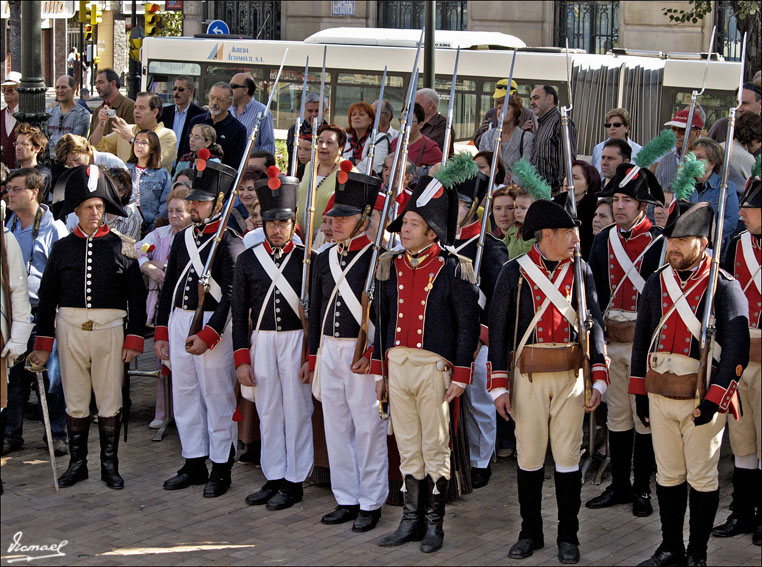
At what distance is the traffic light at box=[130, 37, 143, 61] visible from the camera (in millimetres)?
22516

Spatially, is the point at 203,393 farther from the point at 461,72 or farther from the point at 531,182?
the point at 461,72

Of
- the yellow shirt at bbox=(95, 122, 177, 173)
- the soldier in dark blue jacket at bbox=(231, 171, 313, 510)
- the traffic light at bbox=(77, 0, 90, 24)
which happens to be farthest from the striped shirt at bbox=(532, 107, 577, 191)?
the traffic light at bbox=(77, 0, 90, 24)

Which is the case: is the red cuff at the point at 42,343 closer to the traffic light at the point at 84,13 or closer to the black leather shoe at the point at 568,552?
the black leather shoe at the point at 568,552

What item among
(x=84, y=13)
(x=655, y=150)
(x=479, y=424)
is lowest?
(x=479, y=424)

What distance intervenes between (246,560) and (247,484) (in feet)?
4.56

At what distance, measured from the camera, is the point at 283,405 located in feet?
24.4

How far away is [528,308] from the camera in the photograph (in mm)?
6504

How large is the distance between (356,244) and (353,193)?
0.31 m

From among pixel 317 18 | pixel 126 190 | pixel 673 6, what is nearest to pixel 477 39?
pixel 673 6

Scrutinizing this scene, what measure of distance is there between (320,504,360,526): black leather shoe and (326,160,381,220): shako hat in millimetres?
1748

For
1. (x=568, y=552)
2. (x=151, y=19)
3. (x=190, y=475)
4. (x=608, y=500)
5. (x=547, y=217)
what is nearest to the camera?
(x=568, y=552)

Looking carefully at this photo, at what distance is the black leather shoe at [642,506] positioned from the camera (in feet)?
23.4

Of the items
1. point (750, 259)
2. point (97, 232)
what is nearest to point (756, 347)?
point (750, 259)

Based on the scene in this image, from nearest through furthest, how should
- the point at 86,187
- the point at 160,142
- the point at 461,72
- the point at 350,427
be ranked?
the point at 350,427 → the point at 86,187 → the point at 160,142 → the point at 461,72
